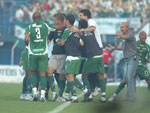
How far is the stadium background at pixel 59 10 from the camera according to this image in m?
24.5

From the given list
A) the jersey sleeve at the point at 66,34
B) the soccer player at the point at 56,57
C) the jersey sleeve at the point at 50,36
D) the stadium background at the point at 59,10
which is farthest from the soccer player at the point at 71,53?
the stadium background at the point at 59,10

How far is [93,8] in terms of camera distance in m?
26.4

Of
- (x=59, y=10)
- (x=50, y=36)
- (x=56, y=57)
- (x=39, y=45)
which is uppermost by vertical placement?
(x=59, y=10)

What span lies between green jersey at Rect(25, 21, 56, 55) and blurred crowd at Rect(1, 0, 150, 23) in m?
13.9

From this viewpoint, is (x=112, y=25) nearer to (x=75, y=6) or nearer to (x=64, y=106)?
(x=75, y=6)

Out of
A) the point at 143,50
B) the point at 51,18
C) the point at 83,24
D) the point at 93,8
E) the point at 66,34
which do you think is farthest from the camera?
the point at 93,8

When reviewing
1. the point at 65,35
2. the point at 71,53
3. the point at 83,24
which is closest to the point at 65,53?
the point at 71,53

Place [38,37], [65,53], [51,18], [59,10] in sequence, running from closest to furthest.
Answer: [38,37]
[65,53]
[51,18]
[59,10]

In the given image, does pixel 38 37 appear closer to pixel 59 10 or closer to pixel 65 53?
pixel 65 53

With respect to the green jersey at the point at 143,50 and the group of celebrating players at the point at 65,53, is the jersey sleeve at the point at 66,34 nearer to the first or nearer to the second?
the group of celebrating players at the point at 65,53

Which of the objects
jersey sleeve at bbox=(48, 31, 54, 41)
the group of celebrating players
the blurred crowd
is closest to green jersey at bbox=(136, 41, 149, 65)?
the group of celebrating players

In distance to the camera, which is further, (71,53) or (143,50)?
(143,50)

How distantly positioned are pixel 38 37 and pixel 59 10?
49.4 feet

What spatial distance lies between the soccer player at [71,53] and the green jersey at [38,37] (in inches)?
18.4
